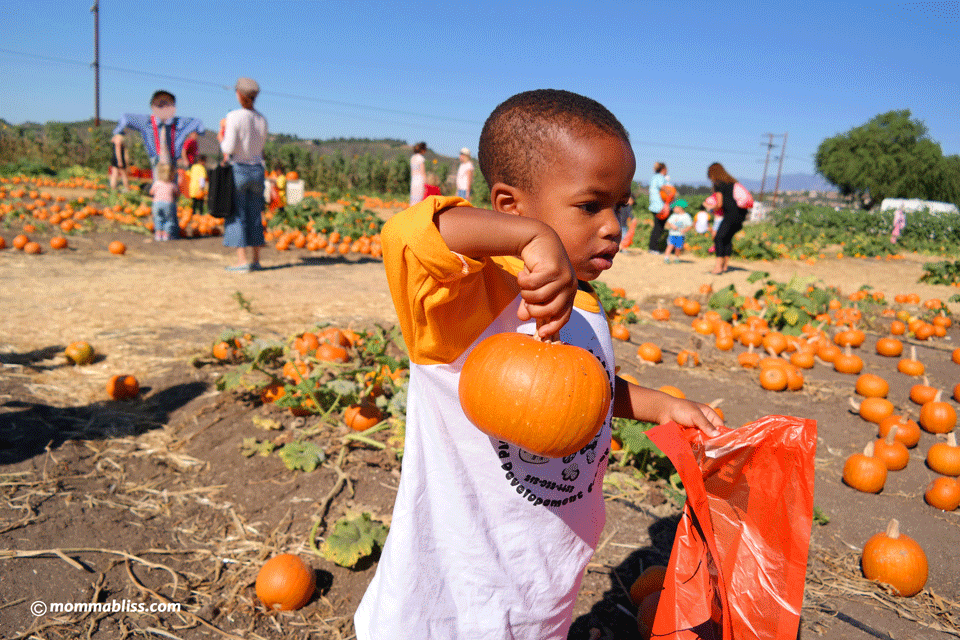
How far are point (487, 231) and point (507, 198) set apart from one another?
42cm

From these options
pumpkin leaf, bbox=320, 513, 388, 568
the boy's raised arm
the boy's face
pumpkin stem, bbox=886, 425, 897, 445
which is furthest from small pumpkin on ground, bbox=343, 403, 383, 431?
pumpkin stem, bbox=886, 425, 897, 445

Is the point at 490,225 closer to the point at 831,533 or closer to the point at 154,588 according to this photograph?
the point at 154,588

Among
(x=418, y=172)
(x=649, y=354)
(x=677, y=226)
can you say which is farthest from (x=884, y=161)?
(x=649, y=354)

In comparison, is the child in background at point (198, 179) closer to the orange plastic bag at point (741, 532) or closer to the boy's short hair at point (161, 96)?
the boy's short hair at point (161, 96)

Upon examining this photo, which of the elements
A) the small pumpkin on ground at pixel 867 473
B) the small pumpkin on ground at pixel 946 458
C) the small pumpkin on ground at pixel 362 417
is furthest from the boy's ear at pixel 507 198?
the small pumpkin on ground at pixel 946 458

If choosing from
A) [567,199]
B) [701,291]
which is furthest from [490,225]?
[701,291]

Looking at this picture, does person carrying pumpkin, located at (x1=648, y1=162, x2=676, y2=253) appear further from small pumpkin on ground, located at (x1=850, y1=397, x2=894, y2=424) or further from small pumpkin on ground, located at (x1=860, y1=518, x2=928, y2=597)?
small pumpkin on ground, located at (x1=860, y1=518, x2=928, y2=597)

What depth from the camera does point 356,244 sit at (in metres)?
11.6

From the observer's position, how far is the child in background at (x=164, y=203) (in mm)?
9898

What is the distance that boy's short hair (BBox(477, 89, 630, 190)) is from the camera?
1.35 m

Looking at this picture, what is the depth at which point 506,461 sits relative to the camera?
145 cm

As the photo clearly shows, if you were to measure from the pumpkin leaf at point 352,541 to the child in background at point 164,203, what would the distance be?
934cm

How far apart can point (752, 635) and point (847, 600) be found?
1426 millimetres

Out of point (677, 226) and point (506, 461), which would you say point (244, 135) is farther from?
point (677, 226)
